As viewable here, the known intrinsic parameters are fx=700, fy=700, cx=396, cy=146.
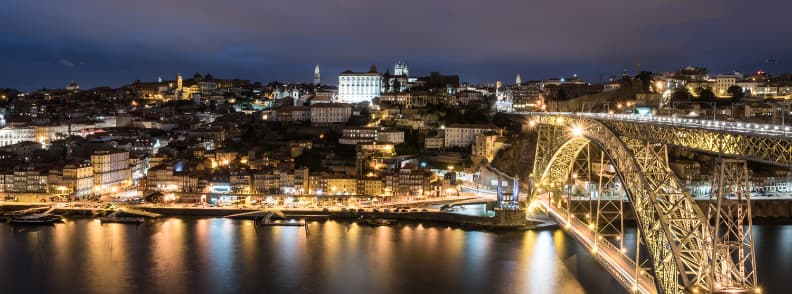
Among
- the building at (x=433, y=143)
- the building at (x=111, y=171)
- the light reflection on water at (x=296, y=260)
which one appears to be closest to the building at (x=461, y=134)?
the building at (x=433, y=143)

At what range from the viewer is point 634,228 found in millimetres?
12953

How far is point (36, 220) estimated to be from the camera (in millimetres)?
14125

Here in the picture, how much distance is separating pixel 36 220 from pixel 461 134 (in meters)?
10.9

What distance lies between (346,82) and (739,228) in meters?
23.3

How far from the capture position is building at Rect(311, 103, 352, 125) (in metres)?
22.7

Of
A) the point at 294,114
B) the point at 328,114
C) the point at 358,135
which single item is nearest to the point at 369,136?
the point at 358,135

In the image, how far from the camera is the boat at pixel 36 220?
14.0 meters

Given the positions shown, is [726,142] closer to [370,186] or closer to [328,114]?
[370,186]

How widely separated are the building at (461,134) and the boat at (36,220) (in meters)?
10.2

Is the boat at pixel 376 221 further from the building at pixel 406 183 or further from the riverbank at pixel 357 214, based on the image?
the building at pixel 406 183

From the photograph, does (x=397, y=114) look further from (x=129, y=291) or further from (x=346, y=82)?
(x=129, y=291)

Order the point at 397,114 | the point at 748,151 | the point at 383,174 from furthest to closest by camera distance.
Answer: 1. the point at 397,114
2. the point at 383,174
3. the point at 748,151

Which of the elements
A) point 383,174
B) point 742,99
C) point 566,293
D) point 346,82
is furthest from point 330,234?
point 346,82

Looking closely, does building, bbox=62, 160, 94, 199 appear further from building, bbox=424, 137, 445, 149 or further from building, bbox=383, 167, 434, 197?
building, bbox=424, 137, 445, 149
